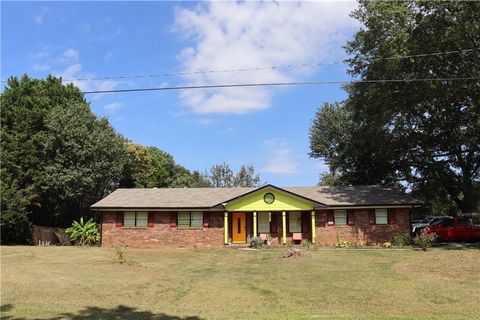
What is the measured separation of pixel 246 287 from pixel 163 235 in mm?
17820

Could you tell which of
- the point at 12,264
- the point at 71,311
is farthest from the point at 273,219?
the point at 71,311

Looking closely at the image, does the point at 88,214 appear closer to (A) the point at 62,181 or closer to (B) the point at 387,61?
(A) the point at 62,181

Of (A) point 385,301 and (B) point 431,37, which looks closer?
(A) point 385,301

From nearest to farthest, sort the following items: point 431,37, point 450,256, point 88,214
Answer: point 450,256
point 431,37
point 88,214

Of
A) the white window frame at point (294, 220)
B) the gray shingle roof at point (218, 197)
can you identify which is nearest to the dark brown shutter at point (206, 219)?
the gray shingle roof at point (218, 197)

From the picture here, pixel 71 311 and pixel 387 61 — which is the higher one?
pixel 387 61

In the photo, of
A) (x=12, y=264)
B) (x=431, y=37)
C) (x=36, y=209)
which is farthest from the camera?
(x=36, y=209)

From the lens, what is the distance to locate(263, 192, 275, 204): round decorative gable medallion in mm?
32938

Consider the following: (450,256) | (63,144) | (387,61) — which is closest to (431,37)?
(387,61)

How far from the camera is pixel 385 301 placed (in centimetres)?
1340

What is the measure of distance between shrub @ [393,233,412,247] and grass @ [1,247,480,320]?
214 inches

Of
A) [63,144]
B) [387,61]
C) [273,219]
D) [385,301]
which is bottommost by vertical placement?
[385,301]

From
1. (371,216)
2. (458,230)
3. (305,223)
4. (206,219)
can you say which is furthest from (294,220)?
(458,230)

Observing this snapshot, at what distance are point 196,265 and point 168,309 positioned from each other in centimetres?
1011
